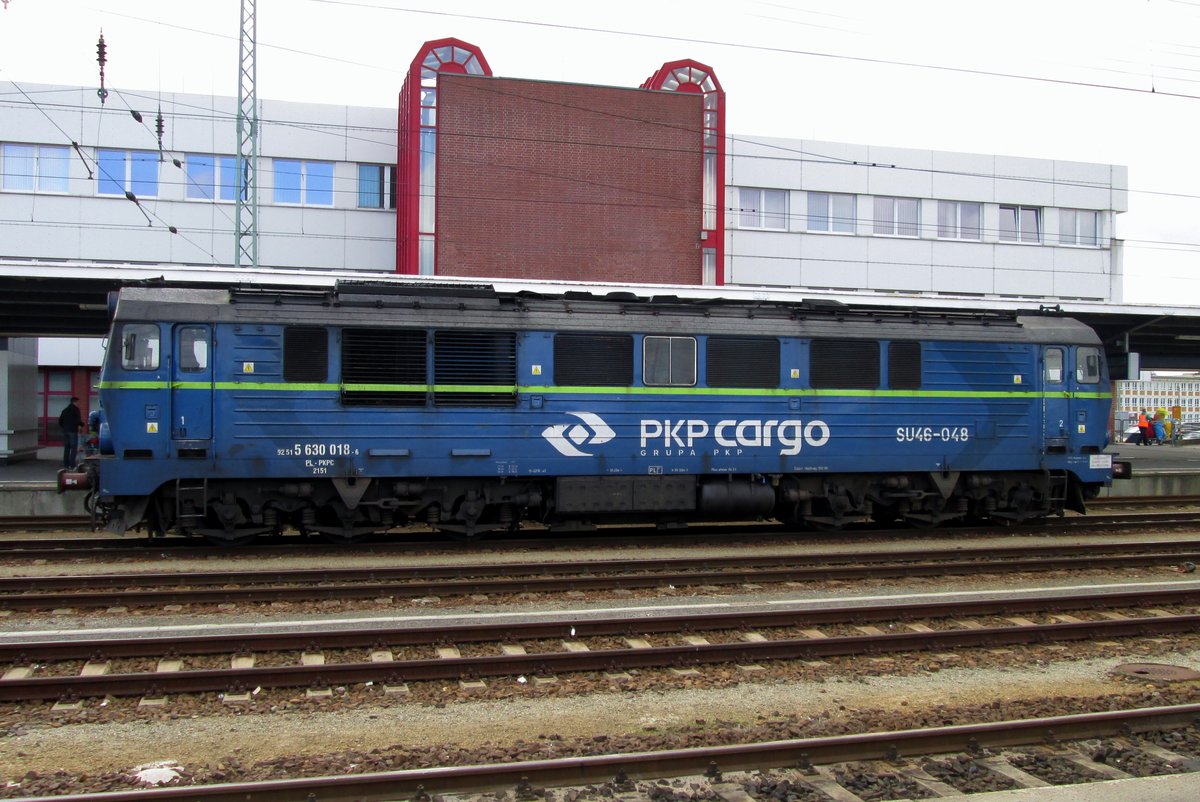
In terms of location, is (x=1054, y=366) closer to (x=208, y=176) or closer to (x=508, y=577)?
(x=508, y=577)

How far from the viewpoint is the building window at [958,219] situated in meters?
42.5

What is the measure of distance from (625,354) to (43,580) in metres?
8.53

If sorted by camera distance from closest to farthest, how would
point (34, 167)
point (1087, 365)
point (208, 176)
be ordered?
1. point (1087, 365)
2. point (34, 167)
3. point (208, 176)

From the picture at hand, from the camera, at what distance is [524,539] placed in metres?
15.2

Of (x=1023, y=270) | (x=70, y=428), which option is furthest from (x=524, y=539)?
(x=1023, y=270)

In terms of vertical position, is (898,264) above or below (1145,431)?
above

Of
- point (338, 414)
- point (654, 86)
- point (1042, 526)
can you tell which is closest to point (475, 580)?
point (338, 414)

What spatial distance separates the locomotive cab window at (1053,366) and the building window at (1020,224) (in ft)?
95.1

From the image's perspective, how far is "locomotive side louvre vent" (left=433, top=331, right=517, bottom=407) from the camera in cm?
1430

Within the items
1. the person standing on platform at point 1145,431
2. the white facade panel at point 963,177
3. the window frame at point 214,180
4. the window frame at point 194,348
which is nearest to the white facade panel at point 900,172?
the white facade panel at point 963,177

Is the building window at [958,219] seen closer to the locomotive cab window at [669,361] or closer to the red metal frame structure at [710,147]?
the red metal frame structure at [710,147]

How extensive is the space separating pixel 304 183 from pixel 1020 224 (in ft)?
105

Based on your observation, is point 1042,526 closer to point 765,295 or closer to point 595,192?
point 765,295

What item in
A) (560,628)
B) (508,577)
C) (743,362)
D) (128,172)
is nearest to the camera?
(560,628)
